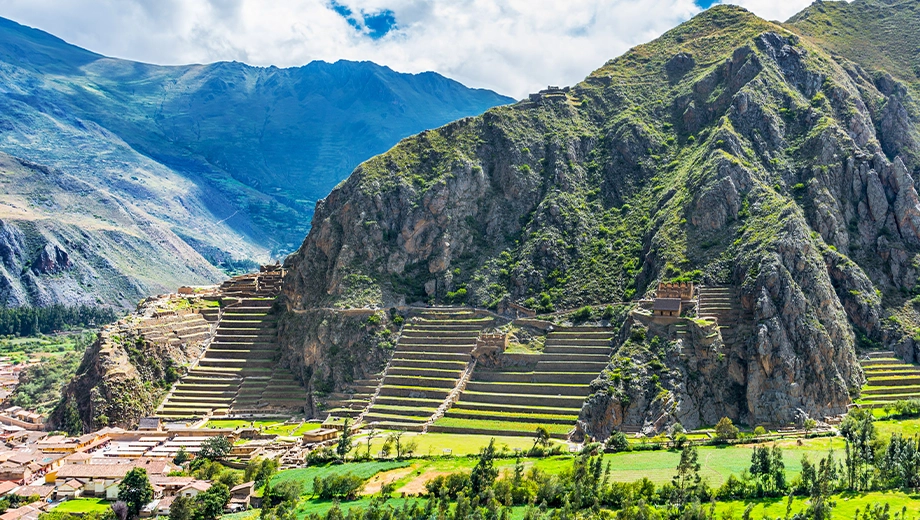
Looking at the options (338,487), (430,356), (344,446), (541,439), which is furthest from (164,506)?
(430,356)

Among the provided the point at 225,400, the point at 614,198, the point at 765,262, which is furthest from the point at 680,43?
the point at 225,400

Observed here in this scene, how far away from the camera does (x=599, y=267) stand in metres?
132

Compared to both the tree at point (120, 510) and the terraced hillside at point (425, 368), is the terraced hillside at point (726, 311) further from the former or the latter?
the tree at point (120, 510)

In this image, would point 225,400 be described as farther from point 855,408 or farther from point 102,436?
Answer: point 855,408

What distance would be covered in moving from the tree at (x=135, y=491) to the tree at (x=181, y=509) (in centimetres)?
391

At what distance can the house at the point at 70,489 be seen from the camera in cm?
9025

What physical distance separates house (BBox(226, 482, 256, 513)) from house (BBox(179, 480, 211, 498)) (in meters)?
2.58

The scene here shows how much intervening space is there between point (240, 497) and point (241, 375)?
47764 mm

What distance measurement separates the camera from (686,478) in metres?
77.7

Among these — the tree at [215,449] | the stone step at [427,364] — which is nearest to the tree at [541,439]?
the stone step at [427,364]

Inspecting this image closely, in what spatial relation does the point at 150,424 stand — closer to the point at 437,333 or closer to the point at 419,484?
the point at 437,333

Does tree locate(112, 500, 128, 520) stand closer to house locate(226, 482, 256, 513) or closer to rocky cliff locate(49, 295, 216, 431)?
house locate(226, 482, 256, 513)

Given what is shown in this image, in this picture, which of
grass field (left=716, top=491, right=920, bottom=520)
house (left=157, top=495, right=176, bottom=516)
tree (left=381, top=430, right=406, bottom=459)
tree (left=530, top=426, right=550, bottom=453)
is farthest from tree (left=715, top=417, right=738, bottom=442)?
house (left=157, top=495, right=176, bottom=516)

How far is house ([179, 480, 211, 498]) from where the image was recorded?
285ft
